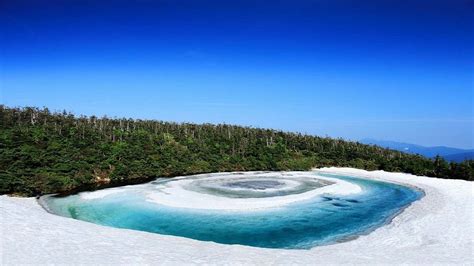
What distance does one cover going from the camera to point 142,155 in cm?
5144

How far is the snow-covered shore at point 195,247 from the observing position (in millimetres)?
15953

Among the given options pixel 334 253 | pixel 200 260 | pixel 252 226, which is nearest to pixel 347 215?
pixel 252 226

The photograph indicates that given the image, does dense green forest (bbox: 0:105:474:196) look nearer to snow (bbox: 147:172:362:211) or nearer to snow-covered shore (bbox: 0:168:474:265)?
snow (bbox: 147:172:362:211)

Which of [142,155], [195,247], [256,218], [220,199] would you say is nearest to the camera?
[195,247]

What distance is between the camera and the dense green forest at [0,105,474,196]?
39.7 meters

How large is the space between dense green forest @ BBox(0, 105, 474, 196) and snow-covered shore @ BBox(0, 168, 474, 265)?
52.2 ft

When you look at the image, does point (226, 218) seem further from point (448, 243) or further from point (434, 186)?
point (434, 186)

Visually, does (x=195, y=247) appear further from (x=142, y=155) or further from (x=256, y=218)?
(x=142, y=155)

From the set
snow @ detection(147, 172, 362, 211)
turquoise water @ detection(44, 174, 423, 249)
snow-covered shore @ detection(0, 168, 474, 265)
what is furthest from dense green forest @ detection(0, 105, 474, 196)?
snow-covered shore @ detection(0, 168, 474, 265)

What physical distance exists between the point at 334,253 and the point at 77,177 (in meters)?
Result: 31.0

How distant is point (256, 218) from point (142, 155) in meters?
28.9

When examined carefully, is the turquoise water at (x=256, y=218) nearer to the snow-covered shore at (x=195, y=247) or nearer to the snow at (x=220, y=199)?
the snow at (x=220, y=199)

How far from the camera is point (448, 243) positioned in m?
19.2

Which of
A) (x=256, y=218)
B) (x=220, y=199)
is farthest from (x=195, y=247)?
(x=220, y=199)
